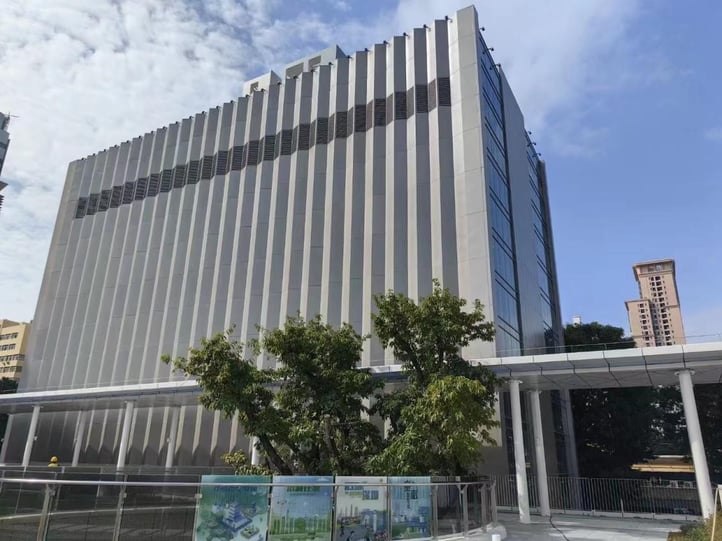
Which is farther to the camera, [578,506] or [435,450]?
[578,506]

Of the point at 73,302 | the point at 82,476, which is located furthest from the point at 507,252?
the point at 73,302

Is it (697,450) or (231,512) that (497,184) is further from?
(231,512)

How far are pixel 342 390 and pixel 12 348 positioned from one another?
409 ft

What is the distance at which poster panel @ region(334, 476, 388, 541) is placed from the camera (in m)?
11.4

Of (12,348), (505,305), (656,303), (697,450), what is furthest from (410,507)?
(656,303)


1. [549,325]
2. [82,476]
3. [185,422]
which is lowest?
[82,476]

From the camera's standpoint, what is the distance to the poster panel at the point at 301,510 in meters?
10.7

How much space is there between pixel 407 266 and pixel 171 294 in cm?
1917

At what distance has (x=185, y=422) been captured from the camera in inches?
1340

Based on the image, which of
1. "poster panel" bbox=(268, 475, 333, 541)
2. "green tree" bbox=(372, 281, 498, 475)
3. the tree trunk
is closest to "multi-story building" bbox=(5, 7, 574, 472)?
"green tree" bbox=(372, 281, 498, 475)

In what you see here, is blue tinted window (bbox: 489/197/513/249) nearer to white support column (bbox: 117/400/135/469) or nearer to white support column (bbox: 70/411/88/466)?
white support column (bbox: 117/400/135/469)

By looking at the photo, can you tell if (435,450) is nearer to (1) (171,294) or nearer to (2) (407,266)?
(2) (407,266)

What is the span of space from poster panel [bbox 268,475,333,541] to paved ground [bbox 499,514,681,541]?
810 centimetres

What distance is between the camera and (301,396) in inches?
798
